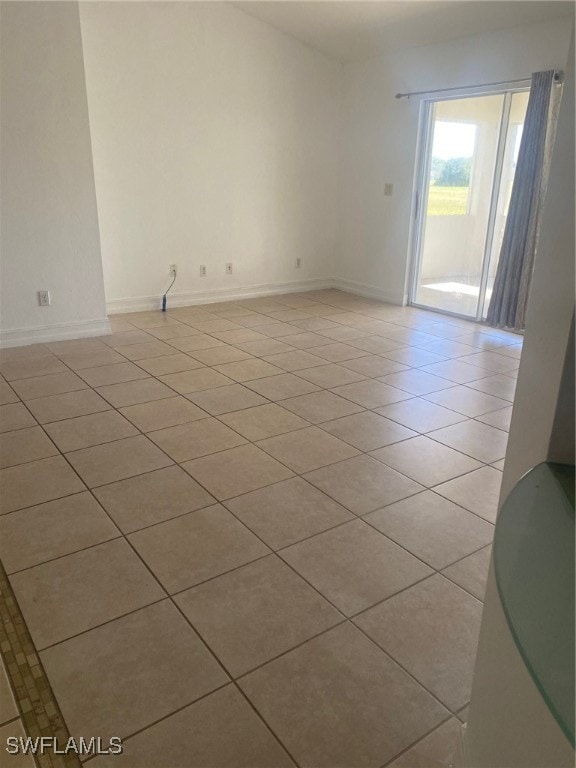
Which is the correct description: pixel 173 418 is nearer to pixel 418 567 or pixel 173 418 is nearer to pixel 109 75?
pixel 418 567

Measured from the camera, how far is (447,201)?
5.66 m

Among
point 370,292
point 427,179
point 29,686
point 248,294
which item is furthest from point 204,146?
point 29,686

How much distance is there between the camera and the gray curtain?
4.46 metres

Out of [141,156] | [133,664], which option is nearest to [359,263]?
[141,156]

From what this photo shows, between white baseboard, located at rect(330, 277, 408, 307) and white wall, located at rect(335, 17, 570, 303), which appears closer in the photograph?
white wall, located at rect(335, 17, 570, 303)

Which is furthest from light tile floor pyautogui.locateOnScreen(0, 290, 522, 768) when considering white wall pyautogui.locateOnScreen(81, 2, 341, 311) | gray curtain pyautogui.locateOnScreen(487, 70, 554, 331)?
white wall pyautogui.locateOnScreen(81, 2, 341, 311)

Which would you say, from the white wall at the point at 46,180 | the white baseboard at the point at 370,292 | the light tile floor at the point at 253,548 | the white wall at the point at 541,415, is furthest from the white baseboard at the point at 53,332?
the white wall at the point at 541,415

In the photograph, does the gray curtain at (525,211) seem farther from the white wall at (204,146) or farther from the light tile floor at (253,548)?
the white wall at (204,146)

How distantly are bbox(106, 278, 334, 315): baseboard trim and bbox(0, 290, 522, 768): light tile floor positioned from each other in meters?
1.52

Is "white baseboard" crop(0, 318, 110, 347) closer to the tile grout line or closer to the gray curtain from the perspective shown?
the tile grout line

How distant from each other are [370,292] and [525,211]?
81.6 inches

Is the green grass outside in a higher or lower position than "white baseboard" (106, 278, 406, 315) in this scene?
higher
